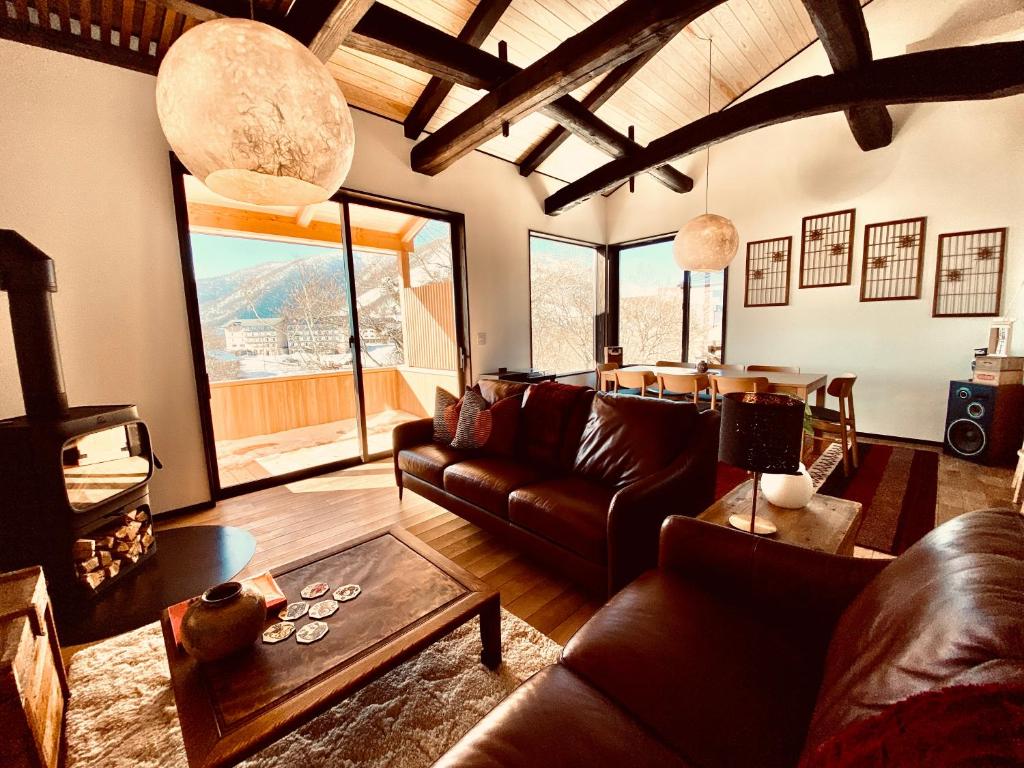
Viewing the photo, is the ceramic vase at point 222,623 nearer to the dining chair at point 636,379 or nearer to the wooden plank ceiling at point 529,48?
the wooden plank ceiling at point 529,48

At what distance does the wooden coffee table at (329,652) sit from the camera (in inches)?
39.0

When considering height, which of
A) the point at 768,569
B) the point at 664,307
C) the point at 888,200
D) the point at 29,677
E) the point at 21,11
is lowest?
the point at 29,677

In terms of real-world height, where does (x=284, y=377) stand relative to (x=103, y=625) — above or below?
above

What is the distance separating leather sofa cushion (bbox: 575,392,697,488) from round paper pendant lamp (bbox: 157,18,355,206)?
5.99ft

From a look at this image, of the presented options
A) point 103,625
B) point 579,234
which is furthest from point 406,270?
point 103,625

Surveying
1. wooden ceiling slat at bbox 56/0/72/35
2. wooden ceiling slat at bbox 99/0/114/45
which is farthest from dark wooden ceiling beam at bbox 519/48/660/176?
wooden ceiling slat at bbox 56/0/72/35

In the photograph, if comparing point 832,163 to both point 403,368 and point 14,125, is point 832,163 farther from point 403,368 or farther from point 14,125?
point 14,125

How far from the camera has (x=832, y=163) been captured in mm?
4457

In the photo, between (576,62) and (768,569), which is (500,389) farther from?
(576,62)

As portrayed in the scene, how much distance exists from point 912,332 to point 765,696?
4951mm

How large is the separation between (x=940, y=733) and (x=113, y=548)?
3.19 m

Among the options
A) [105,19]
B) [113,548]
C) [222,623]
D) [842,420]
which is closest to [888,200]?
[842,420]

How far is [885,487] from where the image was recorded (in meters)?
3.16

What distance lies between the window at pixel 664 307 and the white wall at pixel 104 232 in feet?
18.0
